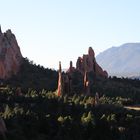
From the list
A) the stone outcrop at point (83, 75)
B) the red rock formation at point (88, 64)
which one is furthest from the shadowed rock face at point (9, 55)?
the red rock formation at point (88, 64)

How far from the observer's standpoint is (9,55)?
142 metres

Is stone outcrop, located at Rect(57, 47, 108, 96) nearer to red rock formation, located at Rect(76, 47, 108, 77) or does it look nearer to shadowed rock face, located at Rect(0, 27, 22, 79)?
red rock formation, located at Rect(76, 47, 108, 77)

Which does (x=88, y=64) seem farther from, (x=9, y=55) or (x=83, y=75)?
(x=9, y=55)

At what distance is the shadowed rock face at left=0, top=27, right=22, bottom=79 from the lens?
13850cm

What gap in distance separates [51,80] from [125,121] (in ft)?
161

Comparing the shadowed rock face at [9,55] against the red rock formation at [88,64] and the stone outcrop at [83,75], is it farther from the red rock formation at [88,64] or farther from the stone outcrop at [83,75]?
the red rock formation at [88,64]

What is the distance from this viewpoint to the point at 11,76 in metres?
141

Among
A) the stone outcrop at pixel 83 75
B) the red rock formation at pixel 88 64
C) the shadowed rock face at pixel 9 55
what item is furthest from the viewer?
the red rock formation at pixel 88 64

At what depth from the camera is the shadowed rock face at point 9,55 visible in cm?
13850

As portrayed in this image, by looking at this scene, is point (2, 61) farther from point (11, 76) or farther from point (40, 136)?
point (40, 136)

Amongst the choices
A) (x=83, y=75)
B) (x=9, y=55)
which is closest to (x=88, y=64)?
(x=83, y=75)

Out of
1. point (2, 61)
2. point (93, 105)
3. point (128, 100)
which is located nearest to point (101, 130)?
point (93, 105)

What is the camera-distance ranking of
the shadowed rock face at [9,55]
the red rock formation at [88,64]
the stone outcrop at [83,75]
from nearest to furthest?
the stone outcrop at [83,75]
the shadowed rock face at [9,55]
the red rock formation at [88,64]

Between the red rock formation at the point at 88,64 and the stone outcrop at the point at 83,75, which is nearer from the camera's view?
the stone outcrop at the point at 83,75
